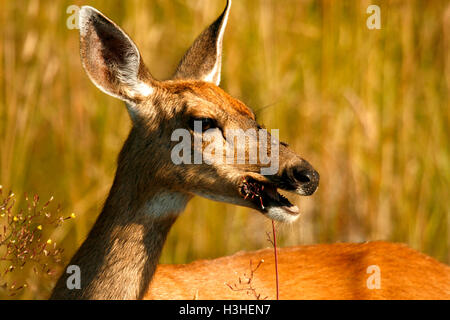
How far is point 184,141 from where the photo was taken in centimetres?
379

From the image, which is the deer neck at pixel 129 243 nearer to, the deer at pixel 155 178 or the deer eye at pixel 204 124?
the deer at pixel 155 178

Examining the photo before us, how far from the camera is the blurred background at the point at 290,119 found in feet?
18.8

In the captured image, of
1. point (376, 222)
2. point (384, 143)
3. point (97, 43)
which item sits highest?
point (97, 43)

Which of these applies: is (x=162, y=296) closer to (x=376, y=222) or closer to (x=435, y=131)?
(x=376, y=222)

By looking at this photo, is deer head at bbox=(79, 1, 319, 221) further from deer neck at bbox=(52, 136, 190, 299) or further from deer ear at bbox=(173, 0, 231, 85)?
deer ear at bbox=(173, 0, 231, 85)

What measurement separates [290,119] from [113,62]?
7.70ft

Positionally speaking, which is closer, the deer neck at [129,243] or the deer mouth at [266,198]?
the deer mouth at [266,198]

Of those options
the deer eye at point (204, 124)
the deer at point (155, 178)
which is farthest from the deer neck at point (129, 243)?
the deer eye at point (204, 124)

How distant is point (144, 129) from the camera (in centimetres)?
392

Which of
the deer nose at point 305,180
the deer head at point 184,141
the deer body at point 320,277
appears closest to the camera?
the deer nose at point 305,180

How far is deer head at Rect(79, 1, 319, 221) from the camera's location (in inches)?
144

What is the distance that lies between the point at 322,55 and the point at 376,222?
4.10 ft

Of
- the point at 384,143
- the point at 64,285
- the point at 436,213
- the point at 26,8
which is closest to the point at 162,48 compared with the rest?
the point at 26,8

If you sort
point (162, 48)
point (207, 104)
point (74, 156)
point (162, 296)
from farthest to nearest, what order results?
1. point (162, 48)
2. point (74, 156)
3. point (162, 296)
4. point (207, 104)
